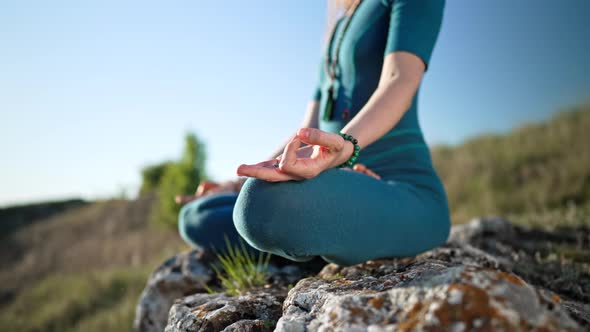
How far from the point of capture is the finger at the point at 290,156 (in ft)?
3.51

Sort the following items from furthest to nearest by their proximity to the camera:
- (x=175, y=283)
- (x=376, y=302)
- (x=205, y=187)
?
1. (x=205, y=187)
2. (x=175, y=283)
3. (x=376, y=302)

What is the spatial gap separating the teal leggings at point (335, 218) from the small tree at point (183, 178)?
8687mm

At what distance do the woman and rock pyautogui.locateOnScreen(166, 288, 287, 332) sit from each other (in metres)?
0.26

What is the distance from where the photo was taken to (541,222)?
4.12 meters

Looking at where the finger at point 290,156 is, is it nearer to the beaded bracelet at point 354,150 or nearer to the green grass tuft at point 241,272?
the beaded bracelet at point 354,150

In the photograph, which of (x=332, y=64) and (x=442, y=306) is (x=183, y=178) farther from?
(x=442, y=306)

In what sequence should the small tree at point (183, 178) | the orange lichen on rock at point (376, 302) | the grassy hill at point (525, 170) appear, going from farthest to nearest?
the small tree at point (183, 178), the grassy hill at point (525, 170), the orange lichen on rock at point (376, 302)

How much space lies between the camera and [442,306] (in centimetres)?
81

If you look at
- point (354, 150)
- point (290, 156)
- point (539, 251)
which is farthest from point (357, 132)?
point (539, 251)

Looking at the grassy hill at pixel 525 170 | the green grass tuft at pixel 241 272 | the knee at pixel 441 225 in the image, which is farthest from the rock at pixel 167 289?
the grassy hill at pixel 525 170

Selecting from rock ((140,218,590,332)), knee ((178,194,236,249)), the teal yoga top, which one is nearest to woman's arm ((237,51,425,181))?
the teal yoga top

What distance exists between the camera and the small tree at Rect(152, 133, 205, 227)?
9898 millimetres

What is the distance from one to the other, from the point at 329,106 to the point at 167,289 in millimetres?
1480

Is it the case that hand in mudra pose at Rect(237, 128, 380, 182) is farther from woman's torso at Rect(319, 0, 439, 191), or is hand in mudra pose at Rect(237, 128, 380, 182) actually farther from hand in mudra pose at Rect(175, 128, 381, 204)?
woman's torso at Rect(319, 0, 439, 191)
